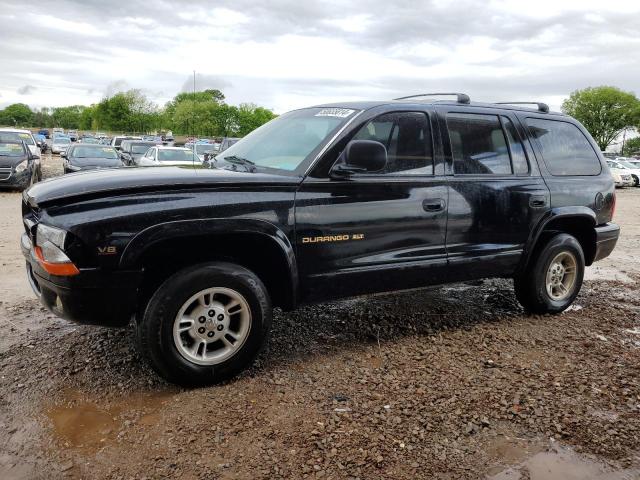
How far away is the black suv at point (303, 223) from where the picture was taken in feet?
10.5

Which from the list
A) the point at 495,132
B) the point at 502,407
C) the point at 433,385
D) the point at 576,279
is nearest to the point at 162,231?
the point at 433,385

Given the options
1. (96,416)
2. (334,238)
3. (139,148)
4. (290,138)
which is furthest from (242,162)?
(139,148)

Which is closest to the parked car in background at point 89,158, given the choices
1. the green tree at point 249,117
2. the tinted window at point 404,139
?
the tinted window at point 404,139

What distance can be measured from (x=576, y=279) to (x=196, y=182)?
382cm

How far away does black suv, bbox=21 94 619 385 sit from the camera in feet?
10.5

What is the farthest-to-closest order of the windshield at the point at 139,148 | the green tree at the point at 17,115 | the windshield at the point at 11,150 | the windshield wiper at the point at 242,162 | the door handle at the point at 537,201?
the green tree at the point at 17,115
the windshield at the point at 139,148
the windshield at the point at 11,150
the door handle at the point at 537,201
the windshield wiper at the point at 242,162

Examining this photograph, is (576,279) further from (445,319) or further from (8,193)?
(8,193)

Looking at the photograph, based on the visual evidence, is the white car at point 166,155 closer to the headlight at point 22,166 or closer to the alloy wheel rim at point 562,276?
the headlight at point 22,166

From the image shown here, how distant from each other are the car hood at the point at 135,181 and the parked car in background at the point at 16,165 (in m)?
12.6

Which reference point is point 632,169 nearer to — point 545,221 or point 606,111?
point 545,221

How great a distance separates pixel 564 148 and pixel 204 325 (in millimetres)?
3775

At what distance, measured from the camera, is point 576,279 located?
5.30 meters

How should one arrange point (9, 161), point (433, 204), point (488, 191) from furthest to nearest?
1. point (9, 161)
2. point (488, 191)
3. point (433, 204)

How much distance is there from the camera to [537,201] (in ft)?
15.8
